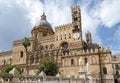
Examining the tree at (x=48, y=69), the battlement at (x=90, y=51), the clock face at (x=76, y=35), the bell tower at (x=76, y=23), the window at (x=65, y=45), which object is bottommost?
the tree at (x=48, y=69)

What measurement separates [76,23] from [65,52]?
10.2m

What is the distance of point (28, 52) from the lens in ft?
194

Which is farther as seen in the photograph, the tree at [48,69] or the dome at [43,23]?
the dome at [43,23]

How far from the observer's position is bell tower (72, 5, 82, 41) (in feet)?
176

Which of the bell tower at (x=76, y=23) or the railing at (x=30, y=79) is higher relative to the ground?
the bell tower at (x=76, y=23)

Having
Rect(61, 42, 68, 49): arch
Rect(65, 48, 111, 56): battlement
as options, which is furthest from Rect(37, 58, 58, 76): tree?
Rect(61, 42, 68, 49): arch

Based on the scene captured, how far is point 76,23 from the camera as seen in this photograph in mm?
54750

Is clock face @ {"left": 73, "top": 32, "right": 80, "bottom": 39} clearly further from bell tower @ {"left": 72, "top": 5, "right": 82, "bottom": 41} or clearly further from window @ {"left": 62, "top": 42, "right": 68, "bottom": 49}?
window @ {"left": 62, "top": 42, "right": 68, "bottom": 49}

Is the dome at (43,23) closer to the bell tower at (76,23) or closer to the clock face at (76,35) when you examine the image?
the bell tower at (76,23)

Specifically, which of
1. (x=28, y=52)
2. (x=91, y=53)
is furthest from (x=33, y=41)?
(x=91, y=53)

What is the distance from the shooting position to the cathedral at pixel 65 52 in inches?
1806

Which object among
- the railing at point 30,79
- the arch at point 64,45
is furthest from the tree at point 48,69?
the railing at point 30,79

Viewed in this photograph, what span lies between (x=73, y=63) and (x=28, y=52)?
18.2 metres

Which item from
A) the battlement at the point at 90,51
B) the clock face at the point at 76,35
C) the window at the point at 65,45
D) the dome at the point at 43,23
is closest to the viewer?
the battlement at the point at 90,51
